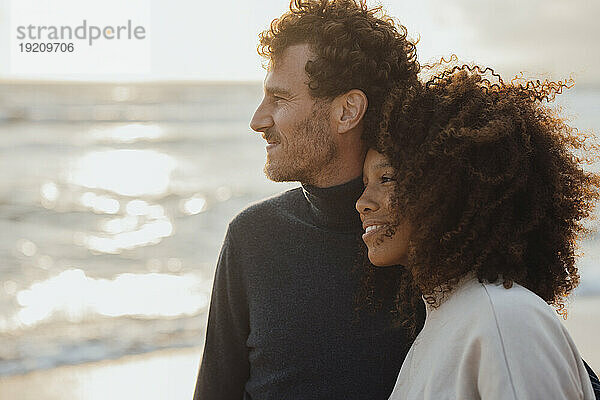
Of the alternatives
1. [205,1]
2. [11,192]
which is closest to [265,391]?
[11,192]

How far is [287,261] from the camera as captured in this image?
2326mm

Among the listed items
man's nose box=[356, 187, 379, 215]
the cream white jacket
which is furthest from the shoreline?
the cream white jacket

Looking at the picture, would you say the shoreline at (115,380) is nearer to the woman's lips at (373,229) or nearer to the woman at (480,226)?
the woman's lips at (373,229)

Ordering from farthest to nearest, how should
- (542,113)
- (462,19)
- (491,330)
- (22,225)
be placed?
1. (462,19)
2. (22,225)
3. (542,113)
4. (491,330)

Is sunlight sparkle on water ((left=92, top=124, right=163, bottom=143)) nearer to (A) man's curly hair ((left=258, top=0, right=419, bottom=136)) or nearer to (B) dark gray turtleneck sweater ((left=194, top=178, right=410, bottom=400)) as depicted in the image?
(B) dark gray turtleneck sweater ((left=194, top=178, right=410, bottom=400))

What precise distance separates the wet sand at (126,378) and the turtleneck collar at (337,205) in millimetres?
2762

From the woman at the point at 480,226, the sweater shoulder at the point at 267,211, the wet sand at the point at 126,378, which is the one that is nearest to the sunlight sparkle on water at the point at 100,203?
the wet sand at the point at 126,378

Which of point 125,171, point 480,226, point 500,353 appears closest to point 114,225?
point 125,171

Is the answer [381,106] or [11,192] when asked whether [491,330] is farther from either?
[11,192]

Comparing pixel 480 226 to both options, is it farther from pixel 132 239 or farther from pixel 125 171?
pixel 125 171

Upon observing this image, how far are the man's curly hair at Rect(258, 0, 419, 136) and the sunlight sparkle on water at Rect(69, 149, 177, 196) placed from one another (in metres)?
8.19

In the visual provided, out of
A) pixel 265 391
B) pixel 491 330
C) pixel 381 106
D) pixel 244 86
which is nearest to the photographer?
pixel 491 330

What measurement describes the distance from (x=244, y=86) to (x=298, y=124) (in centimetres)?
2161

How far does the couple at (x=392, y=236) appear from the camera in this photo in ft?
5.11
